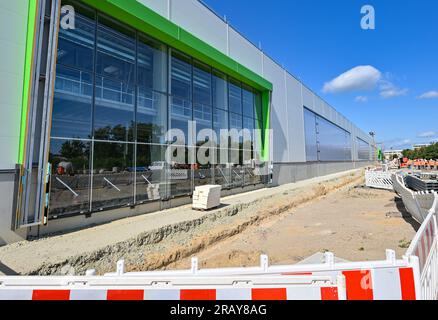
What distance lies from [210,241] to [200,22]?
12.1 meters

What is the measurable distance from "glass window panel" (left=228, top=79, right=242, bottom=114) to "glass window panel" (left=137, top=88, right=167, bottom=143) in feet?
22.4

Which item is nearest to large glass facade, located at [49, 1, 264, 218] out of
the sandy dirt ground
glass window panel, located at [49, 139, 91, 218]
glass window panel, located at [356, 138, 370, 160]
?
glass window panel, located at [49, 139, 91, 218]

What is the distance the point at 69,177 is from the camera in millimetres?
8539

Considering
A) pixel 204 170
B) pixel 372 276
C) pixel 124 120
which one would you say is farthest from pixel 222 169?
pixel 372 276

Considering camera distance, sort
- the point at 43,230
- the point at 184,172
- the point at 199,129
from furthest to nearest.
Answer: the point at 199,129 < the point at 184,172 < the point at 43,230

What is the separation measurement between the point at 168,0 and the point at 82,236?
A: 11.0 meters

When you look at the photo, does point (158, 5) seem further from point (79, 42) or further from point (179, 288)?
point (179, 288)

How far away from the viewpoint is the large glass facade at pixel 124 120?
867 cm

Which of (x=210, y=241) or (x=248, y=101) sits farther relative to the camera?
(x=248, y=101)

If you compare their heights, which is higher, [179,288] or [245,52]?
[245,52]

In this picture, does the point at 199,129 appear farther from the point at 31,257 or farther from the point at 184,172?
the point at 31,257

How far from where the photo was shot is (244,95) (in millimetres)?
19656

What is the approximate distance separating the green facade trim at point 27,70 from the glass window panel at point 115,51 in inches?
104
